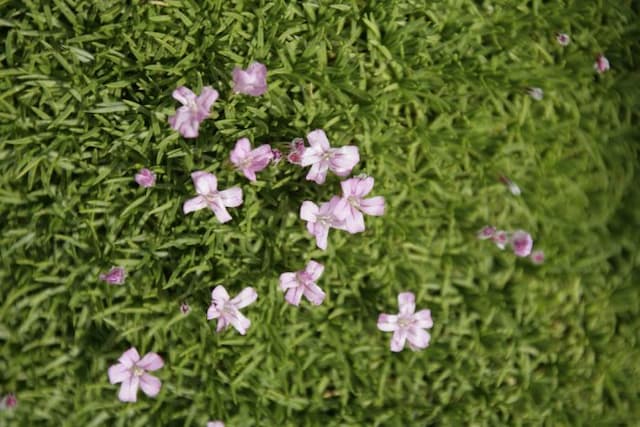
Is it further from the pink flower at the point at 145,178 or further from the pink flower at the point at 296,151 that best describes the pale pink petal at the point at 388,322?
the pink flower at the point at 145,178

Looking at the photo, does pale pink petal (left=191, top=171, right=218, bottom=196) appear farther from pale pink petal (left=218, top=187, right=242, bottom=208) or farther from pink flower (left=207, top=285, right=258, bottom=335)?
pink flower (left=207, top=285, right=258, bottom=335)

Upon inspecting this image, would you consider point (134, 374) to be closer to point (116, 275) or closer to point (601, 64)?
point (116, 275)

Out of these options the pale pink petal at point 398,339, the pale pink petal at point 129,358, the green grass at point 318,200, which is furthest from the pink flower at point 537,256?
the pale pink petal at point 129,358

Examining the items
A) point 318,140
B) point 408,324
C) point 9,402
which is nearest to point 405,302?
point 408,324

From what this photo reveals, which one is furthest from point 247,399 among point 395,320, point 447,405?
point 447,405

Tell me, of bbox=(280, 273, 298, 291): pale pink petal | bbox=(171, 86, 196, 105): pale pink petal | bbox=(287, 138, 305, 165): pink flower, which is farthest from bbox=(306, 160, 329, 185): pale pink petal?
bbox=(171, 86, 196, 105): pale pink petal

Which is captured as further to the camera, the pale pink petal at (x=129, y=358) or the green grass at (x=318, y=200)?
the green grass at (x=318, y=200)

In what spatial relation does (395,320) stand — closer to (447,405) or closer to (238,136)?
(447,405)
